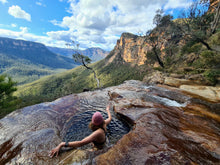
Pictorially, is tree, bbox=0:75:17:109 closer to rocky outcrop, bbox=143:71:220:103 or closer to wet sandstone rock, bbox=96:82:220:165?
wet sandstone rock, bbox=96:82:220:165

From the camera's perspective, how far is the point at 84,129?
5.29 metres

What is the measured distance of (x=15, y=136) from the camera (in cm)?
452

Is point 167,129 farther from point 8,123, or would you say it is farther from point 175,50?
point 175,50

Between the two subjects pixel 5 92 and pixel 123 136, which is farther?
pixel 5 92

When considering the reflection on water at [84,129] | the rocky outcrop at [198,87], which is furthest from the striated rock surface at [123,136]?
the rocky outcrop at [198,87]

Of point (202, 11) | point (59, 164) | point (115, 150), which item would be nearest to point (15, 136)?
point (59, 164)

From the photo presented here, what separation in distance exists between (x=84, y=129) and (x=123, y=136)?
222 cm

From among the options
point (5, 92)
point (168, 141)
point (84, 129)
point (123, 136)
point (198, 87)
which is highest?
point (198, 87)

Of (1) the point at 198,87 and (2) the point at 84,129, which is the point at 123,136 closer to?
(2) the point at 84,129

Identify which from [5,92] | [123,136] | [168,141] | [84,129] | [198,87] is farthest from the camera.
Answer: [5,92]

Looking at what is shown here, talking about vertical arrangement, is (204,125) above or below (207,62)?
below

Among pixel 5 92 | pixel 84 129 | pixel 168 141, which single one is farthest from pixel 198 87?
pixel 5 92

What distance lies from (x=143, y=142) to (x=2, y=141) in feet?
18.3

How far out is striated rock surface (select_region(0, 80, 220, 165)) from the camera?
3.06 m
